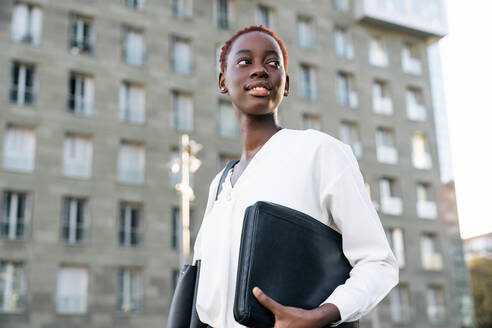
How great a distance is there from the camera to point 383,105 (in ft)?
122

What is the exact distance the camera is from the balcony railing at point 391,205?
35562 mm

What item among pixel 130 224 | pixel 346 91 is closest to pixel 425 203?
pixel 346 91

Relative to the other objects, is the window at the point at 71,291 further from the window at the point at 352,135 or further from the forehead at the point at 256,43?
the forehead at the point at 256,43

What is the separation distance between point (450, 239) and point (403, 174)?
518 centimetres

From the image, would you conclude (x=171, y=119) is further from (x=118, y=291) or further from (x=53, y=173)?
(x=118, y=291)

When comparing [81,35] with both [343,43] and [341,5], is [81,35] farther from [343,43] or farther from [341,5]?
[341,5]

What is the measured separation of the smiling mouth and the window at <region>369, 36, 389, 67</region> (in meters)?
36.9

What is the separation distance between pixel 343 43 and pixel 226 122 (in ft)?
33.8

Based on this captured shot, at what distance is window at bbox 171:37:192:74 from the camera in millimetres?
31031

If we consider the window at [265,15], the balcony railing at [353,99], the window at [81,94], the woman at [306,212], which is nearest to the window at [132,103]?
the window at [81,94]

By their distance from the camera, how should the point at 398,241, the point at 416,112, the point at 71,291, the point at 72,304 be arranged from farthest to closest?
the point at 416,112 → the point at 398,241 → the point at 71,291 → the point at 72,304

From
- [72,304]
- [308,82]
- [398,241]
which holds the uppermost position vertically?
[308,82]

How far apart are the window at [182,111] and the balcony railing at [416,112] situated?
48.9 feet

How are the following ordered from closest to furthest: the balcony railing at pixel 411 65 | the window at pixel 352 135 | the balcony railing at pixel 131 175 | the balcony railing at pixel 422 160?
the balcony railing at pixel 131 175, the window at pixel 352 135, the balcony railing at pixel 422 160, the balcony railing at pixel 411 65
